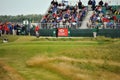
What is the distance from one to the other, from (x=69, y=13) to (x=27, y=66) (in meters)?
32.6

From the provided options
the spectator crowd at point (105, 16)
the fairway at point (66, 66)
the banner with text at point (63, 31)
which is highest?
the spectator crowd at point (105, 16)

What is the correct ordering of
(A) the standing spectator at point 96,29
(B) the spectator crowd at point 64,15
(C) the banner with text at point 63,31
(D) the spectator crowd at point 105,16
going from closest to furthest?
(D) the spectator crowd at point 105,16, (A) the standing spectator at point 96,29, (C) the banner with text at point 63,31, (B) the spectator crowd at point 64,15

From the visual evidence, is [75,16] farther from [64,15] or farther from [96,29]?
[96,29]

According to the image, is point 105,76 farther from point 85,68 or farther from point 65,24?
point 65,24

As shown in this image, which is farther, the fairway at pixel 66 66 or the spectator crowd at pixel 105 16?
the spectator crowd at pixel 105 16

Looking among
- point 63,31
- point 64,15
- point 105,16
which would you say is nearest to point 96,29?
point 105,16

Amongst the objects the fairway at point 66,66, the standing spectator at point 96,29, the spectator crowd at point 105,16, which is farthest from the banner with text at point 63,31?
the fairway at point 66,66

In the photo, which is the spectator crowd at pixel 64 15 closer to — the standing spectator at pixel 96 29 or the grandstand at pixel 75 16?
the grandstand at pixel 75 16

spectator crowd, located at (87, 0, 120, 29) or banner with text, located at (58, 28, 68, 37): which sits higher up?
spectator crowd, located at (87, 0, 120, 29)

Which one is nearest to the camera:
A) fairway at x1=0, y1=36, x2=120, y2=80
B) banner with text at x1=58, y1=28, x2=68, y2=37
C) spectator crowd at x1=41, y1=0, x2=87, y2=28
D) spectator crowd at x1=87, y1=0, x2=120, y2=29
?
fairway at x1=0, y1=36, x2=120, y2=80

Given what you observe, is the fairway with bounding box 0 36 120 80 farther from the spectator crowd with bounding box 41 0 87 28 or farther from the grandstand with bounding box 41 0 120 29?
the spectator crowd with bounding box 41 0 87 28

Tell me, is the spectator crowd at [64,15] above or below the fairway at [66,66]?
above

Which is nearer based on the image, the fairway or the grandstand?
the fairway

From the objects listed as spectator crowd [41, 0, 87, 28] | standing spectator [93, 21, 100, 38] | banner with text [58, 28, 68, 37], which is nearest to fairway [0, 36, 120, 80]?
standing spectator [93, 21, 100, 38]
